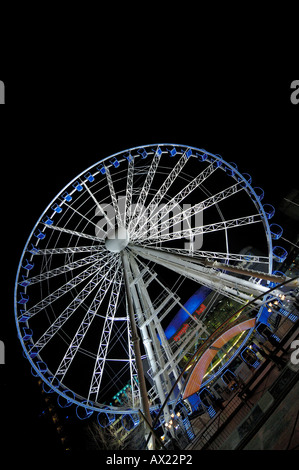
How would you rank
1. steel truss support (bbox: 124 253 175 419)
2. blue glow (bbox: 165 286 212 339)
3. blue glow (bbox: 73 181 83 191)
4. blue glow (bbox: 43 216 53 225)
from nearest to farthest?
steel truss support (bbox: 124 253 175 419) < blue glow (bbox: 43 216 53 225) < blue glow (bbox: 73 181 83 191) < blue glow (bbox: 165 286 212 339)

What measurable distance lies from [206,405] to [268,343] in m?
7.31

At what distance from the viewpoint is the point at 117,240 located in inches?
685

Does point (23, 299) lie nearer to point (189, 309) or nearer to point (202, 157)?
point (202, 157)

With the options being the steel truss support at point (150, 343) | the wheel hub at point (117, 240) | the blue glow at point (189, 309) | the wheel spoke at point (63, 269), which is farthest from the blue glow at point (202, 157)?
the blue glow at point (189, 309)

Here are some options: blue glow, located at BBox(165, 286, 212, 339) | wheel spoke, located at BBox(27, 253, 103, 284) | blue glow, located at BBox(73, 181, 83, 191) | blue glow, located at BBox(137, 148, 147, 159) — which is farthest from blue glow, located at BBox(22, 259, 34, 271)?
blue glow, located at BBox(165, 286, 212, 339)

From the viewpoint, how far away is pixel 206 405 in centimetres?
2152

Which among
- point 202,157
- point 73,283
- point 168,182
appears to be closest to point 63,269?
point 73,283

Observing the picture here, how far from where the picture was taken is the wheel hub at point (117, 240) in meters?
17.3

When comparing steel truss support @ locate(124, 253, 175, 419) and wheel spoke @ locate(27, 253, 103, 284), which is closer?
steel truss support @ locate(124, 253, 175, 419)

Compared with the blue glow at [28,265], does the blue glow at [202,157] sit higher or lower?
higher

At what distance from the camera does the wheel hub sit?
682 inches

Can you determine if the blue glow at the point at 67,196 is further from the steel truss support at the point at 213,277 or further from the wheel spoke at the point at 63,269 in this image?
the steel truss support at the point at 213,277

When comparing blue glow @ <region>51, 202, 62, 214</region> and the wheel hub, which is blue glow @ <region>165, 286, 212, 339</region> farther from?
blue glow @ <region>51, 202, 62, 214</region>
